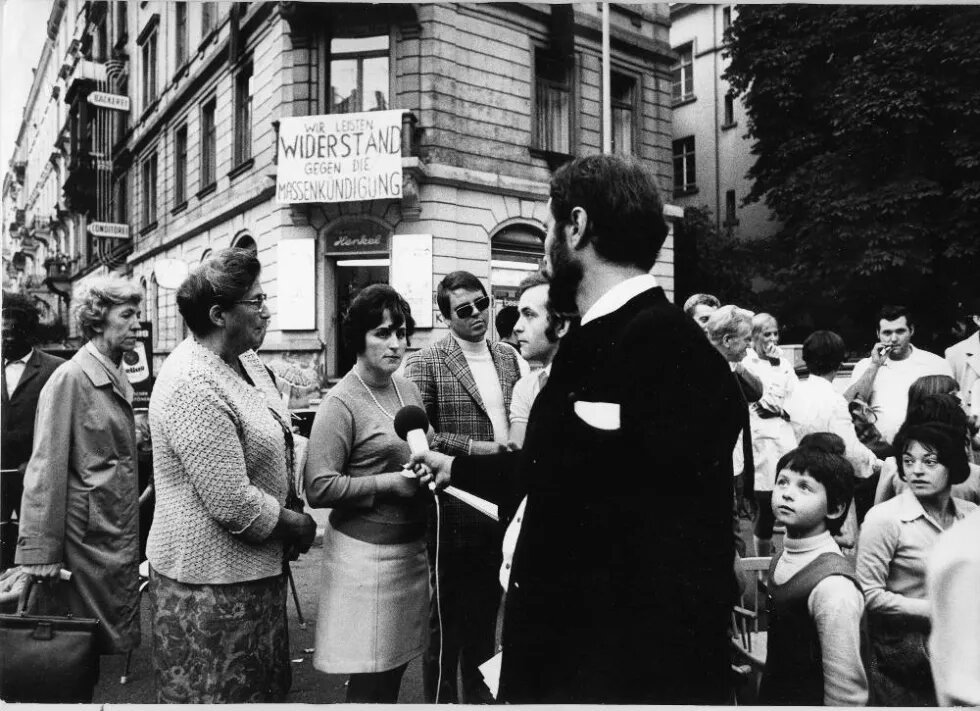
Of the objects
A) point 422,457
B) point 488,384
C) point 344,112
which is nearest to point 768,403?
point 488,384

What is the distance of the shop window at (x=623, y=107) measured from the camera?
4936 mm

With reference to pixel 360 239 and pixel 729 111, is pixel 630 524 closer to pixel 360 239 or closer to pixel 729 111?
pixel 360 239

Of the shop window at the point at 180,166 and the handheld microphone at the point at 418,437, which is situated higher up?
the shop window at the point at 180,166

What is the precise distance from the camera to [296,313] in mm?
4164

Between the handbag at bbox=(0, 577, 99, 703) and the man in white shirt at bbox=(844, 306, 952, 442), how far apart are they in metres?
3.60

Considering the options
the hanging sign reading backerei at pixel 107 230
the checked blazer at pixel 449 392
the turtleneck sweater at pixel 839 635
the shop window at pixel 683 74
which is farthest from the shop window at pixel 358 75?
the turtleneck sweater at pixel 839 635

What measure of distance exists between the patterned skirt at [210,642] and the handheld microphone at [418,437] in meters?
0.60

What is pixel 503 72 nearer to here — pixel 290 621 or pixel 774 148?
pixel 774 148

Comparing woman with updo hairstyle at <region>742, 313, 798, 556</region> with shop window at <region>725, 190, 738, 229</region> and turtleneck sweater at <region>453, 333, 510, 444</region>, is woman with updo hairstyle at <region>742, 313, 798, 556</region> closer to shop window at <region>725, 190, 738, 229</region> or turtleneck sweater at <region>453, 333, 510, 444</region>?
shop window at <region>725, 190, 738, 229</region>

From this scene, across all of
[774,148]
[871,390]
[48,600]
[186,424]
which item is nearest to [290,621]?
[48,600]

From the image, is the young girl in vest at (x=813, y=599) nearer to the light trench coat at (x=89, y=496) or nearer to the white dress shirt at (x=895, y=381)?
the white dress shirt at (x=895, y=381)

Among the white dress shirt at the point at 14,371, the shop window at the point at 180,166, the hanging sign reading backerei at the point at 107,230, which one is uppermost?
the shop window at the point at 180,166

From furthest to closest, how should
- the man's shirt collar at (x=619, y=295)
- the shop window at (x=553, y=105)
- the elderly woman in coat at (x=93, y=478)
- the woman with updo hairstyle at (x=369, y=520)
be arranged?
the shop window at (x=553, y=105), the elderly woman in coat at (x=93, y=478), the woman with updo hairstyle at (x=369, y=520), the man's shirt collar at (x=619, y=295)

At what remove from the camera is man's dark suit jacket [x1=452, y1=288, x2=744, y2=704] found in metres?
1.44
